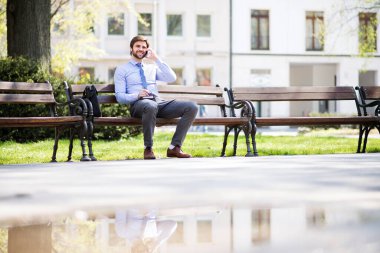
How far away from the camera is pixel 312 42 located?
43.2 metres

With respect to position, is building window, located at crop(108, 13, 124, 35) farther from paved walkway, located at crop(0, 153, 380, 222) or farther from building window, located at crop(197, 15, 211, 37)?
paved walkway, located at crop(0, 153, 380, 222)

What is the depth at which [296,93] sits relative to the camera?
1122 cm

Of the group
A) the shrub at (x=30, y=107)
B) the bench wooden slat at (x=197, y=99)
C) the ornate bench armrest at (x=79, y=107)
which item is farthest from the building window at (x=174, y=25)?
the ornate bench armrest at (x=79, y=107)

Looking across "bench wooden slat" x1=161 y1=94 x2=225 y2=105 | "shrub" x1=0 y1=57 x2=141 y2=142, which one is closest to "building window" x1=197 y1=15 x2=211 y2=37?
"shrub" x1=0 y1=57 x2=141 y2=142

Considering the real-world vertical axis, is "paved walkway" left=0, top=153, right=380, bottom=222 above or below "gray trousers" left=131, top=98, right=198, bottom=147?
below

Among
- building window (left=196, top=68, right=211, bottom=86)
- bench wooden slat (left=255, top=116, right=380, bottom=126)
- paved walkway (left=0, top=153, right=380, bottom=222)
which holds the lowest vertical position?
paved walkway (left=0, top=153, right=380, bottom=222)

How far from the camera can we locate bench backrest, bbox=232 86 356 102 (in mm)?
10797

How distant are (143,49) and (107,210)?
5.45 m

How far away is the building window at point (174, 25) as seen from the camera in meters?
41.8

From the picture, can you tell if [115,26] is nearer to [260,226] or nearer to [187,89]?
[187,89]

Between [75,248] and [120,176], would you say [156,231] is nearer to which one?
[75,248]

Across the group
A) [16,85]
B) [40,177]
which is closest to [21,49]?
[16,85]

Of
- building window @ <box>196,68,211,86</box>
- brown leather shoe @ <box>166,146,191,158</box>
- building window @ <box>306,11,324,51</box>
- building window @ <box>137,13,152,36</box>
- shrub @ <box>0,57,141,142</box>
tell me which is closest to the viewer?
brown leather shoe @ <box>166,146,191,158</box>

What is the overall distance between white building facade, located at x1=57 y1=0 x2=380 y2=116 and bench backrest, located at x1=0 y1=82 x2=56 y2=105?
100.0 ft
